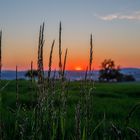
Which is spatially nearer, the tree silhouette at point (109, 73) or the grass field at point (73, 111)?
the grass field at point (73, 111)

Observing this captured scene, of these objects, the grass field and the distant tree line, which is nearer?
the grass field

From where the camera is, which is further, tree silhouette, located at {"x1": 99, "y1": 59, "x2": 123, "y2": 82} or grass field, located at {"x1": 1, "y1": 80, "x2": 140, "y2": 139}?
tree silhouette, located at {"x1": 99, "y1": 59, "x2": 123, "y2": 82}

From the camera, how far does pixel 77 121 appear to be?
90.2 inches

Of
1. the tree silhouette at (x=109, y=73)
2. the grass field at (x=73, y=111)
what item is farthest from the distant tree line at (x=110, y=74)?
the grass field at (x=73, y=111)

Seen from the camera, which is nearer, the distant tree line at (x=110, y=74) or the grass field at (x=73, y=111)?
the grass field at (x=73, y=111)

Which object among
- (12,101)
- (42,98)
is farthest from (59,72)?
(12,101)

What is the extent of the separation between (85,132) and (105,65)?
152 m

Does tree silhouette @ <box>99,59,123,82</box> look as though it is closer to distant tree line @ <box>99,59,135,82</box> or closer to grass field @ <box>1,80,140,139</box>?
distant tree line @ <box>99,59,135,82</box>

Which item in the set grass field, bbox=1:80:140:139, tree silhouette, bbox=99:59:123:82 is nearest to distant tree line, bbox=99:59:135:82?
tree silhouette, bbox=99:59:123:82

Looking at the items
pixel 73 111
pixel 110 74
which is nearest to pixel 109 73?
pixel 110 74

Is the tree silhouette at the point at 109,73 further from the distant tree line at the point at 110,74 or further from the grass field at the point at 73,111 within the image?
the grass field at the point at 73,111

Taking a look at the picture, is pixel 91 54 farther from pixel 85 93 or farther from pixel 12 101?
pixel 12 101

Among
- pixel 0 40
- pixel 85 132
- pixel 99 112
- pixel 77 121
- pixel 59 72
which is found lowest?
pixel 99 112

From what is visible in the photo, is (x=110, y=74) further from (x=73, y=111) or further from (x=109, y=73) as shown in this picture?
(x=73, y=111)
